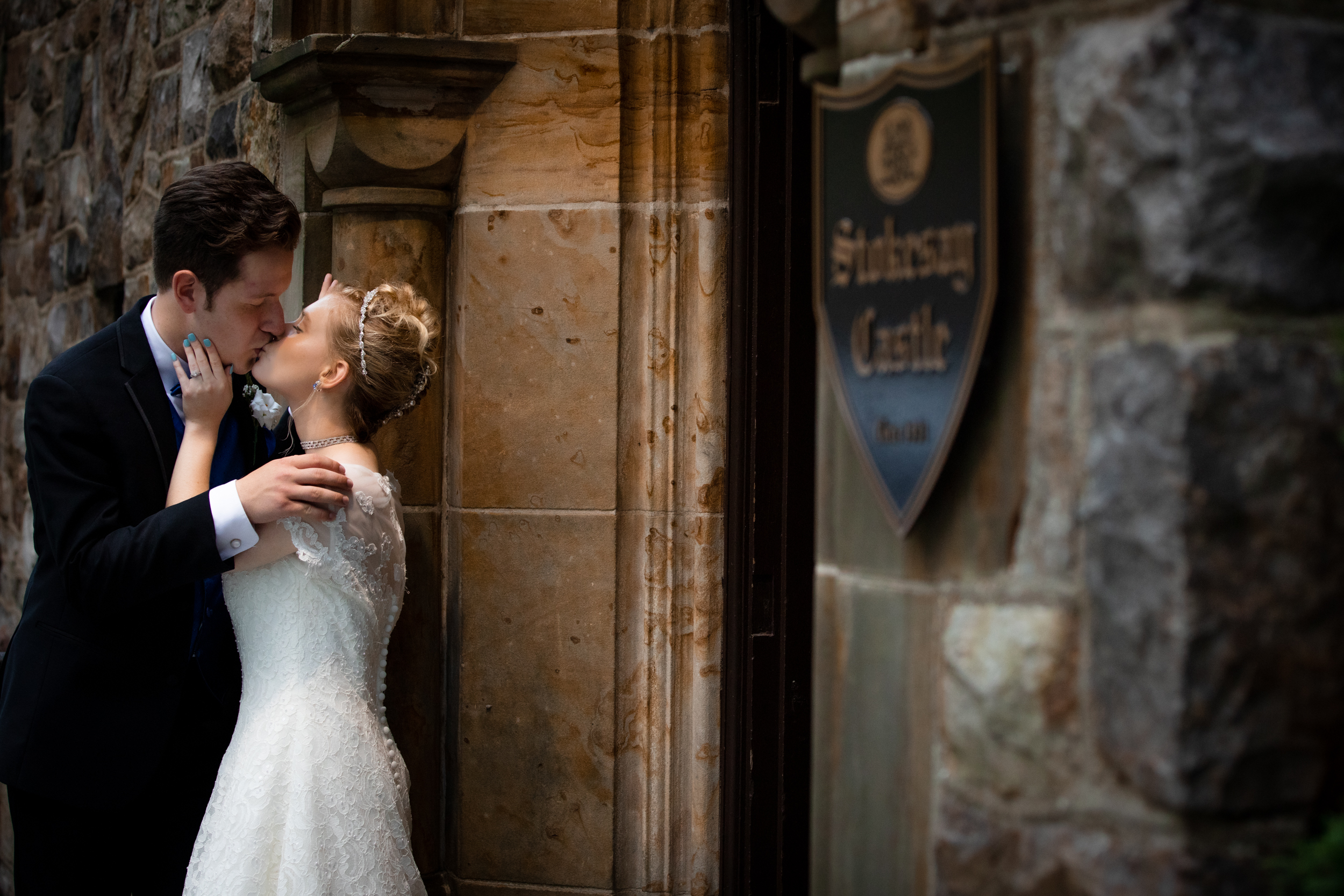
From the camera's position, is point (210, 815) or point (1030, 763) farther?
point (210, 815)

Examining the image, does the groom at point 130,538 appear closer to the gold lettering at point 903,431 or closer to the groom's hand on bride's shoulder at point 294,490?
the groom's hand on bride's shoulder at point 294,490

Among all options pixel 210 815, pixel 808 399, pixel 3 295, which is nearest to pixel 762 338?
pixel 808 399

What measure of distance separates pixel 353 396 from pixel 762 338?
3.52ft

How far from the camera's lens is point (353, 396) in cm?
263

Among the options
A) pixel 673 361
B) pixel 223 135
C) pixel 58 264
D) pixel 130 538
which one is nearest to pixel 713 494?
pixel 673 361

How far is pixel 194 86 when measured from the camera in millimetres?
4199

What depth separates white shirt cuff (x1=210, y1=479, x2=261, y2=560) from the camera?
7.61 feet

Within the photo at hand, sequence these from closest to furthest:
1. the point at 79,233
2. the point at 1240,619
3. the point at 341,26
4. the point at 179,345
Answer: the point at 1240,619, the point at 179,345, the point at 341,26, the point at 79,233

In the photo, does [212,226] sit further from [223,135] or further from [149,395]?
[223,135]

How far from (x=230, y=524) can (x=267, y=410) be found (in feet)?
1.58

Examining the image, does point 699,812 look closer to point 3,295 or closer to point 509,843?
point 509,843

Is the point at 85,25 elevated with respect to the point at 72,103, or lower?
elevated

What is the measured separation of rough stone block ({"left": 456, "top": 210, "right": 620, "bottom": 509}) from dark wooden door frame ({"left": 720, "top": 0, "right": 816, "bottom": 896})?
1.10ft

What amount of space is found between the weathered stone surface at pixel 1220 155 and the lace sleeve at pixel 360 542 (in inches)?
64.9
